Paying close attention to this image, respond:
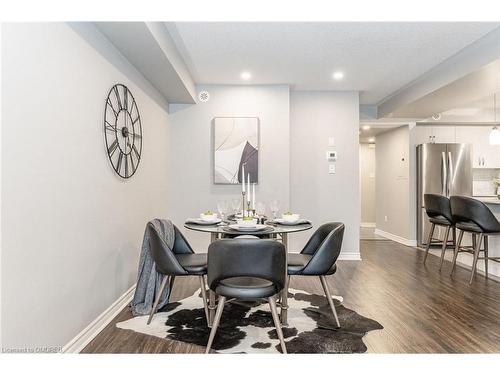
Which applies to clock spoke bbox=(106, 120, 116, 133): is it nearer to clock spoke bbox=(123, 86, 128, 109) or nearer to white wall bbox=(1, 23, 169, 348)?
white wall bbox=(1, 23, 169, 348)

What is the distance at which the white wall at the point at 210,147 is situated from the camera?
4.52 metres

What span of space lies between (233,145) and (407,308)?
286 cm

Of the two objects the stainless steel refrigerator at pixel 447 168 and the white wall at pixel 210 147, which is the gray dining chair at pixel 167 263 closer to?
the white wall at pixel 210 147

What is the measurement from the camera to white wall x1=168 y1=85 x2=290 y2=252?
4.52m

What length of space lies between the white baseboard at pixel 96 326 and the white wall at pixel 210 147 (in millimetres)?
1762

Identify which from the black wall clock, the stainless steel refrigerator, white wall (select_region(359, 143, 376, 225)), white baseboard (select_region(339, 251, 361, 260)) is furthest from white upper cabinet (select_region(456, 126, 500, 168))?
the black wall clock

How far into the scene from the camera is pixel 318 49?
11.0ft

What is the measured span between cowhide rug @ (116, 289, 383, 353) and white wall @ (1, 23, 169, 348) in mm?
572

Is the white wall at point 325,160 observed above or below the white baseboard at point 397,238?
above

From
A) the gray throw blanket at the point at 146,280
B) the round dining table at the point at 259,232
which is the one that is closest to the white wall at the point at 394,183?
the round dining table at the point at 259,232

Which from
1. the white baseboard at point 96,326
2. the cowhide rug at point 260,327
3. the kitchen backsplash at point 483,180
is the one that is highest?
the kitchen backsplash at point 483,180

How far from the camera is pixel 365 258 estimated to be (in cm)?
486

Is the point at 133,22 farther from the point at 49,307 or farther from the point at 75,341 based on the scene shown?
the point at 75,341
